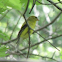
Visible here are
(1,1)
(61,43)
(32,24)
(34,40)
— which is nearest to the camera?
(1,1)

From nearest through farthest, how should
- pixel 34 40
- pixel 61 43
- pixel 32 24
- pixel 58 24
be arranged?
pixel 32 24 → pixel 58 24 → pixel 34 40 → pixel 61 43

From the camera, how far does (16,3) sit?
376 millimetres

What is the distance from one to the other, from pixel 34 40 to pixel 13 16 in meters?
0.87

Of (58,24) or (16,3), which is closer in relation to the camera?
(16,3)

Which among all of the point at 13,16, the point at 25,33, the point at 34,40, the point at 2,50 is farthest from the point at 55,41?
the point at 2,50

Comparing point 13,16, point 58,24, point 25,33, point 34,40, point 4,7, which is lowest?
point 4,7

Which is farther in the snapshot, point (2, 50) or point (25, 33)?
point (25, 33)

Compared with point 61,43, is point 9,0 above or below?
below

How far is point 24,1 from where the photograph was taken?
0.38m

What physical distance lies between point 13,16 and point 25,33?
1180 millimetres

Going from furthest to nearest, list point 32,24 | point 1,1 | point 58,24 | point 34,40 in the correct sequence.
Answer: point 34,40 < point 58,24 < point 32,24 < point 1,1

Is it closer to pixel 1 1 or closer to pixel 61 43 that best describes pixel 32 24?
pixel 1 1

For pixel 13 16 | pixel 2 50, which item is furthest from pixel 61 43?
pixel 2 50

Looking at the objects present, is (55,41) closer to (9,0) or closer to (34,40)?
(34,40)
